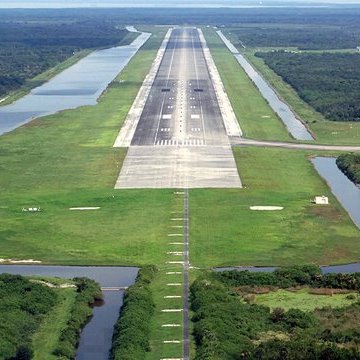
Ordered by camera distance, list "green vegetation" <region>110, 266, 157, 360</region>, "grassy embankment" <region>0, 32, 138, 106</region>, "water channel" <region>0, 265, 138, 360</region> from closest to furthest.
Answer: "green vegetation" <region>110, 266, 157, 360</region>
"water channel" <region>0, 265, 138, 360</region>
"grassy embankment" <region>0, 32, 138, 106</region>

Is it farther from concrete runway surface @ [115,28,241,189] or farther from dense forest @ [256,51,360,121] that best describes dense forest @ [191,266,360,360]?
dense forest @ [256,51,360,121]

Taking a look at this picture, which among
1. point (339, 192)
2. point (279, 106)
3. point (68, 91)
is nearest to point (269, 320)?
point (339, 192)

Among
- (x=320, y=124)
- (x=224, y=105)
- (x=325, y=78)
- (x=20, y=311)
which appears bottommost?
(x=325, y=78)

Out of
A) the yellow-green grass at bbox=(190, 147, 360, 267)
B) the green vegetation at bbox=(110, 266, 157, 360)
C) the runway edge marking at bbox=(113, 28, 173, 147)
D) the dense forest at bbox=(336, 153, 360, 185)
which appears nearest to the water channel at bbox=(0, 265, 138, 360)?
the green vegetation at bbox=(110, 266, 157, 360)

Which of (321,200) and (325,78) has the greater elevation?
(321,200)

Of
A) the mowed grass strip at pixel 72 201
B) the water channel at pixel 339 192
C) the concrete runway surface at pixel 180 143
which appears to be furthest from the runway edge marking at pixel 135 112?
the water channel at pixel 339 192

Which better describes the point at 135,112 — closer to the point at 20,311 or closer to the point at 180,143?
the point at 180,143

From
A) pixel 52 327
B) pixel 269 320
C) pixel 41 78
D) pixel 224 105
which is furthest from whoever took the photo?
pixel 41 78
